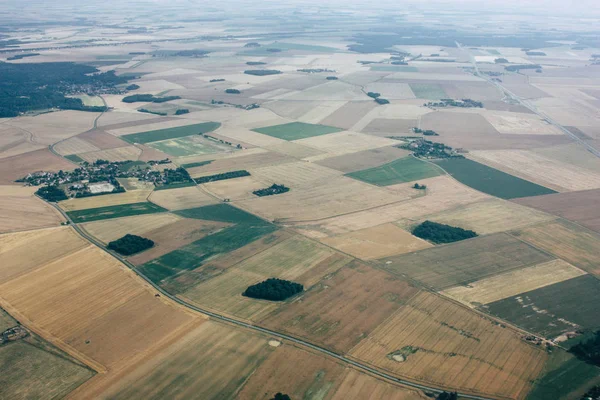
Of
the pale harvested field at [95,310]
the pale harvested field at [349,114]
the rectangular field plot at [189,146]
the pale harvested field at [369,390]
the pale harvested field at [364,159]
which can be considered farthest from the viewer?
the pale harvested field at [349,114]

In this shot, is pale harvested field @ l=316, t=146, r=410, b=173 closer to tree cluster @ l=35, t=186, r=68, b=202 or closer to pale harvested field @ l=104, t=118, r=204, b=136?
pale harvested field @ l=104, t=118, r=204, b=136

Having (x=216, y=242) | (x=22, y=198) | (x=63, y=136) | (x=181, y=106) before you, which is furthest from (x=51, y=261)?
(x=181, y=106)

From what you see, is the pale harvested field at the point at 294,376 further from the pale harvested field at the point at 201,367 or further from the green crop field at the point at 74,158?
the green crop field at the point at 74,158

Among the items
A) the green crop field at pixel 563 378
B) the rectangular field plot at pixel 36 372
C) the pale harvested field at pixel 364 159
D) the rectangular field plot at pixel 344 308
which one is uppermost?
the green crop field at pixel 563 378

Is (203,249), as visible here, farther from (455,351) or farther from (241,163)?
(241,163)

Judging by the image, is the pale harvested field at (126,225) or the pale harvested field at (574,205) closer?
the pale harvested field at (126,225)

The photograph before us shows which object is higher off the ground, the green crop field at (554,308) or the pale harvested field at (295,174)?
the green crop field at (554,308)

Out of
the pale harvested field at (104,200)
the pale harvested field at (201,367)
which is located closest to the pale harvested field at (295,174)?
the pale harvested field at (104,200)

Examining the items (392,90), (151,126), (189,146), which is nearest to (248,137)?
(189,146)
